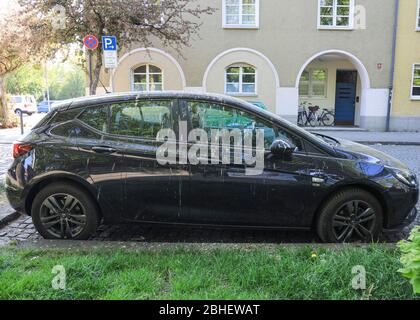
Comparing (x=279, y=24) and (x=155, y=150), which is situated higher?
(x=279, y=24)

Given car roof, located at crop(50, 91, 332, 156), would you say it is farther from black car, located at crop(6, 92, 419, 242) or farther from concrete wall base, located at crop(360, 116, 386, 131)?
concrete wall base, located at crop(360, 116, 386, 131)

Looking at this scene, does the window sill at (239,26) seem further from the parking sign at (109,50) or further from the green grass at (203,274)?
the green grass at (203,274)

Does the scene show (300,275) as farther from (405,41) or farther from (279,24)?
(405,41)

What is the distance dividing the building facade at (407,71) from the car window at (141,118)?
16442mm

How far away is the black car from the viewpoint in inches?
161

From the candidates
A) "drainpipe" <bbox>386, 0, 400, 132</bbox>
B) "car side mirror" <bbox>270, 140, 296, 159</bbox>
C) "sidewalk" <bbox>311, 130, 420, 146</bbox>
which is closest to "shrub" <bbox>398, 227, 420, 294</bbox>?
"car side mirror" <bbox>270, 140, 296, 159</bbox>

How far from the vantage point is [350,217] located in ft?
13.7

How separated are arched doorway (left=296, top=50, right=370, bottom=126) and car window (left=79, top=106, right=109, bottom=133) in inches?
657

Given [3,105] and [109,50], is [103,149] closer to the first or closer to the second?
[109,50]

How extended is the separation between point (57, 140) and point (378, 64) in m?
16.9

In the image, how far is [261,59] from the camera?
17.6m

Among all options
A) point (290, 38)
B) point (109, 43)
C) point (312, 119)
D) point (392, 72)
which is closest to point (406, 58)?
point (392, 72)

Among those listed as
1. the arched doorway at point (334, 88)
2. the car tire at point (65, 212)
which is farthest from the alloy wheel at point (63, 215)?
the arched doorway at point (334, 88)
